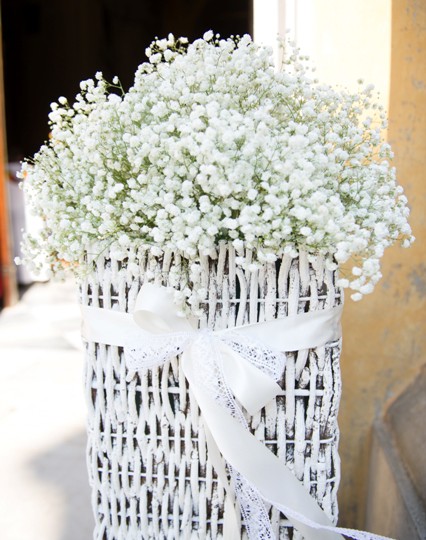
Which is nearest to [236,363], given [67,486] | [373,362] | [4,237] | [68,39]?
[373,362]

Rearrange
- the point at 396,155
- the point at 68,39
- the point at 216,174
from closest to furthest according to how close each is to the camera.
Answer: the point at 216,174
the point at 396,155
the point at 68,39

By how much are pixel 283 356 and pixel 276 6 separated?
3.02ft

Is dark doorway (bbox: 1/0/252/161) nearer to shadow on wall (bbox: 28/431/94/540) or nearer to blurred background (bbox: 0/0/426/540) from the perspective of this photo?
Answer: shadow on wall (bbox: 28/431/94/540)

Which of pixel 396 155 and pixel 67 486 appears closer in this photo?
pixel 396 155

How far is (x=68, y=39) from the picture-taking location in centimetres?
579

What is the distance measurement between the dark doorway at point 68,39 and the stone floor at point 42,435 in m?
2.81

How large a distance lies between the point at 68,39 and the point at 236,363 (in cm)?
575

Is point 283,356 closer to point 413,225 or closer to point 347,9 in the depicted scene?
point 413,225

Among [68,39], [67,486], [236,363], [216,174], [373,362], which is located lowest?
[67,486]

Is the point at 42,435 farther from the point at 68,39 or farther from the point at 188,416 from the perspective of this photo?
the point at 68,39

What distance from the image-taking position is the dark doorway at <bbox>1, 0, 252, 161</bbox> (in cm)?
568

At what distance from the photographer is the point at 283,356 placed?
2.57 ft

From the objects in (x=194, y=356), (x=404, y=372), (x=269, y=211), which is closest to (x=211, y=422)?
(x=194, y=356)

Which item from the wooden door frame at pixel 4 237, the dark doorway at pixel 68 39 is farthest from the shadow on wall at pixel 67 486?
the dark doorway at pixel 68 39
